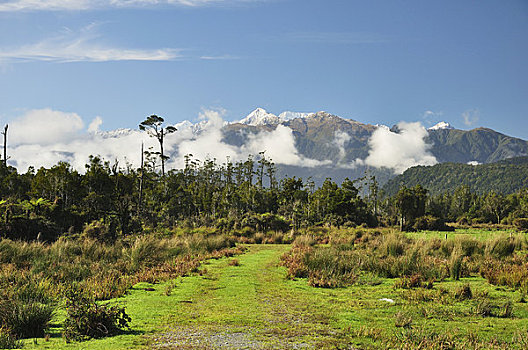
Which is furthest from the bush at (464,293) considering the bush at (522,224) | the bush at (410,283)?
the bush at (522,224)

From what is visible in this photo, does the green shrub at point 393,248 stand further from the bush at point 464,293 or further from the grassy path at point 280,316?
the bush at point 464,293

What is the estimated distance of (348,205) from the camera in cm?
5500

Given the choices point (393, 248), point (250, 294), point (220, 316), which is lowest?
point (250, 294)

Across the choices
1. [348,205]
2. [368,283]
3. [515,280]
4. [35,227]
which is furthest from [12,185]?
[515,280]

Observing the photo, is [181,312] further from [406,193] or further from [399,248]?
[406,193]

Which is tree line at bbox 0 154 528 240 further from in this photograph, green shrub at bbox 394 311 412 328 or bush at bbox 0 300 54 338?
green shrub at bbox 394 311 412 328

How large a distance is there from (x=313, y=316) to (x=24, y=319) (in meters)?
6.04

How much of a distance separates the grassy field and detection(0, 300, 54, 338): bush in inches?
13.6

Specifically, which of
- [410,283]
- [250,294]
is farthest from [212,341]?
[410,283]

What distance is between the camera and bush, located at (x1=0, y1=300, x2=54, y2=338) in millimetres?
7738

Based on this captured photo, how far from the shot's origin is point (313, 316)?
9.59 m

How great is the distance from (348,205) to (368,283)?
1650 inches

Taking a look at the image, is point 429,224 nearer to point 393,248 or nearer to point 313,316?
point 393,248

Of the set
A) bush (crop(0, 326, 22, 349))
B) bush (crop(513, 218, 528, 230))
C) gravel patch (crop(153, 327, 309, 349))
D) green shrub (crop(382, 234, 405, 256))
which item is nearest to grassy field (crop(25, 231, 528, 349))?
gravel patch (crop(153, 327, 309, 349))
